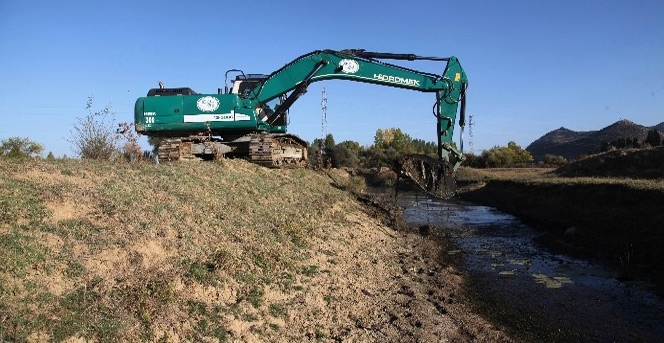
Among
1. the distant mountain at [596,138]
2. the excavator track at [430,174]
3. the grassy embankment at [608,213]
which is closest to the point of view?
the grassy embankment at [608,213]

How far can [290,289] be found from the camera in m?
7.28

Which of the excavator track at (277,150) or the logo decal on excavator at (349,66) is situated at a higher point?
the logo decal on excavator at (349,66)

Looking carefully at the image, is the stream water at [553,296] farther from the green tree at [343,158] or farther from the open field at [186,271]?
the green tree at [343,158]

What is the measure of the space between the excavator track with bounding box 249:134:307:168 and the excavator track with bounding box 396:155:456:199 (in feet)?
14.1

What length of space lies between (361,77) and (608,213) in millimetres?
10632

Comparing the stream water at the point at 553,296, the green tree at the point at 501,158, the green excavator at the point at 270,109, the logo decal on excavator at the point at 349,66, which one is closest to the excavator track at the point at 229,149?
the green excavator at the point at 270,109

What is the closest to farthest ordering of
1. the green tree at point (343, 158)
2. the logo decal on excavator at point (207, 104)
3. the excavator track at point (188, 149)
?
the excavator track at point (188, 149) < the logo decal on excavator at point (207, 104) < the green tree at point (343, 158)

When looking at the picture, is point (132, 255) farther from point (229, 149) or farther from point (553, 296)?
point (229, 149)

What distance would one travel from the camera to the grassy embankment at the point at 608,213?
13.3 m

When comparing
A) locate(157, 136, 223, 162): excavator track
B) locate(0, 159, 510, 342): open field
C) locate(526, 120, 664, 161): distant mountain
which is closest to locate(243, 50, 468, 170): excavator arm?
locate(157, 136, 223, 162): excavator track

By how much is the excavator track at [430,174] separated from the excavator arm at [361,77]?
1.06 meters

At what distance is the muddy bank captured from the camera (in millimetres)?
12938

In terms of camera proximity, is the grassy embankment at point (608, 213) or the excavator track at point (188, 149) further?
the excavator track at point (188, 149)

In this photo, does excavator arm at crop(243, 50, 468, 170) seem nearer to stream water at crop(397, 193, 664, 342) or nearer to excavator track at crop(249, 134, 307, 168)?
excavator track at crop(249, 134, 307, 168)
